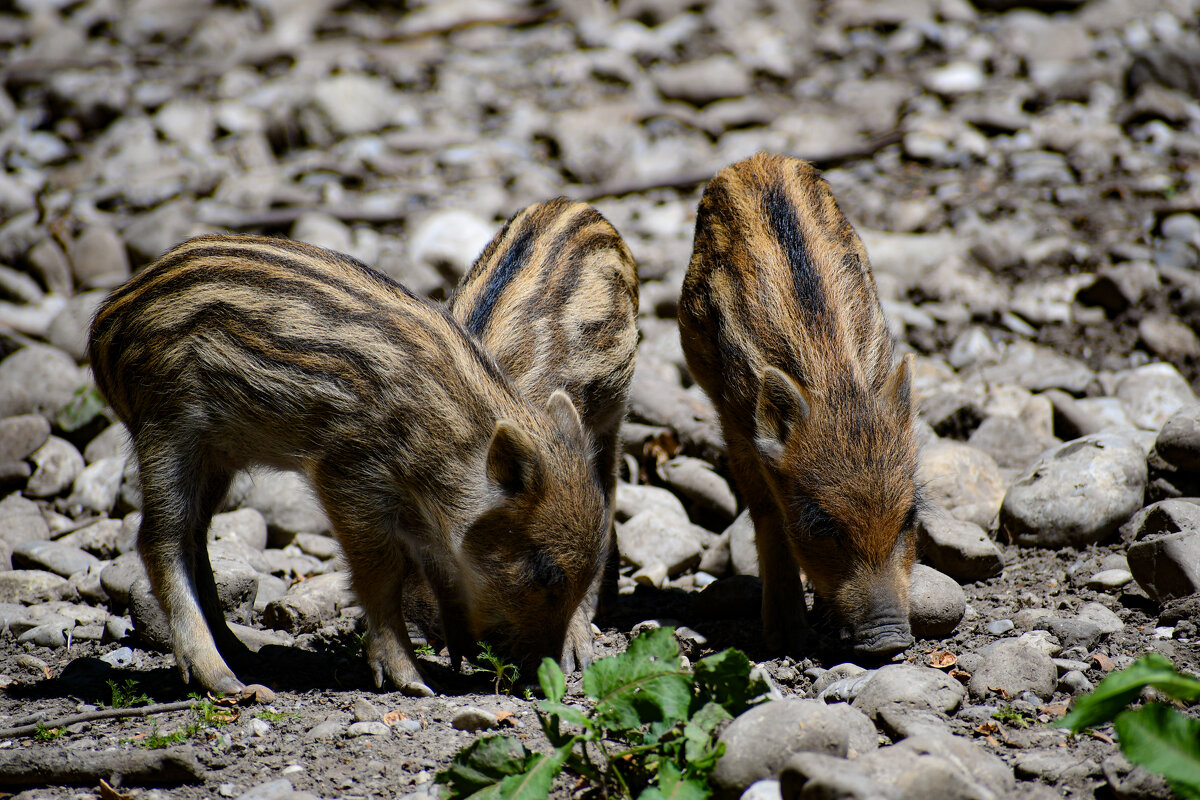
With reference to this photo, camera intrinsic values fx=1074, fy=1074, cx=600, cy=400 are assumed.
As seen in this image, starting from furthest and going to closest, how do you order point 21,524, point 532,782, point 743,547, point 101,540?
point 21,524, point 101,540, point 743,547, point 532,782

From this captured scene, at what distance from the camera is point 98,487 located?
5.90m

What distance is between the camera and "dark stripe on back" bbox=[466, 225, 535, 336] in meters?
4.96

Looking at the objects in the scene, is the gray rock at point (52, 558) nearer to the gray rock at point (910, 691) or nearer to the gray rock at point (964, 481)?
the gray rock at point (910, 691)

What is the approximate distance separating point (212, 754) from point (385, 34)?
32.0 ft

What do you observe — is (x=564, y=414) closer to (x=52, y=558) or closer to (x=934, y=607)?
(x=934, y=607)

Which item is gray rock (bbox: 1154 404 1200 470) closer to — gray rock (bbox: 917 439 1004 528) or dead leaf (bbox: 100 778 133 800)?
gray rock (bbox: 917 439 1004 528)

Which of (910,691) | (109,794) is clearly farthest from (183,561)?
(910,691)

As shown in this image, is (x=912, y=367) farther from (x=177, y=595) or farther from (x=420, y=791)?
(x=177, y=595)

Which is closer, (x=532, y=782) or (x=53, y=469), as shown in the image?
(x=532, y=782)

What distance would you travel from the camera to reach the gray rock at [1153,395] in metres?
5.79

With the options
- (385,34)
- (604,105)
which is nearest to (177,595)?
(604,105)

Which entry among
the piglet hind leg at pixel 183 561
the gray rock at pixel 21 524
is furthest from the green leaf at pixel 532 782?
the gray rock at pixel 21 524

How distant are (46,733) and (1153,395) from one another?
18.2 feet

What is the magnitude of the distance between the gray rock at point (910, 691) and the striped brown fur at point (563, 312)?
4.38 feet
